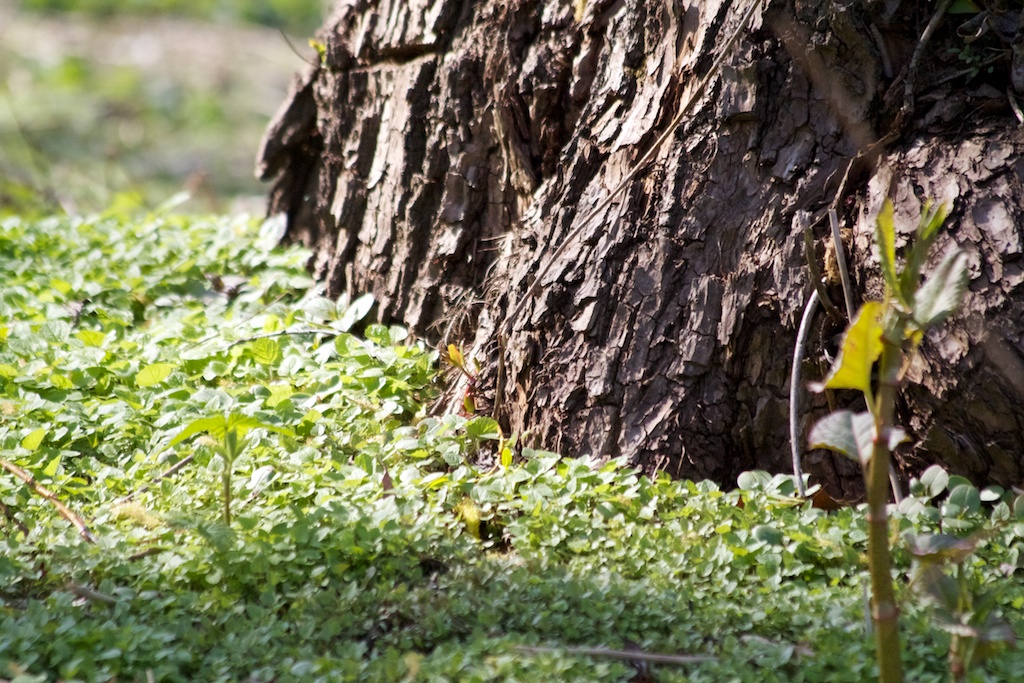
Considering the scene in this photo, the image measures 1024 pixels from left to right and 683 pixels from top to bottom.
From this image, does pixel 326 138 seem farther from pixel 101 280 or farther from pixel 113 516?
pixel 113 516

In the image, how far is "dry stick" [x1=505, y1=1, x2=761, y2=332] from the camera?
248cm

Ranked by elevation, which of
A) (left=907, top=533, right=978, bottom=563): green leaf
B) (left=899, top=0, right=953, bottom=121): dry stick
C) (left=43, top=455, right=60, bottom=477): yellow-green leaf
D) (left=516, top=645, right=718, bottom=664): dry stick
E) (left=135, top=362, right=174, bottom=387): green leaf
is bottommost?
(left=43, top=455, right=60, bottom=477): yellow-green leaf

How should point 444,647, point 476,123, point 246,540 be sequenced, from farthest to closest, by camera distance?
1. point 476,123
2. point 246,540
3. point 444,647

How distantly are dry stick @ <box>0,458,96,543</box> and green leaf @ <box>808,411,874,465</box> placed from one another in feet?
5.70

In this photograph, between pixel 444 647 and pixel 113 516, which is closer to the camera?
pixel 444 647

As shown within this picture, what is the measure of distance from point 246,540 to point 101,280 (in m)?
2.13

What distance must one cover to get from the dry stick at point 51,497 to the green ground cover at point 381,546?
24mm

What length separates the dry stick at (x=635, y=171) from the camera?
248 centimetres

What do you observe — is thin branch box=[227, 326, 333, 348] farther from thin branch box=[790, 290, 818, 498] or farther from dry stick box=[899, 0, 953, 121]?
dry stick box=[899, 0, 953, 121]

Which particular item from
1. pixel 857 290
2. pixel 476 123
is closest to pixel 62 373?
pixel 476 123

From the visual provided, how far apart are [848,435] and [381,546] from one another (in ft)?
3.61

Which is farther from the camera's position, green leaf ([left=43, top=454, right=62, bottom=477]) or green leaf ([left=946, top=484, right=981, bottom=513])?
green leaf ([left=43, top=454, right=62, bottom=477])

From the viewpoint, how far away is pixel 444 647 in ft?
6.13

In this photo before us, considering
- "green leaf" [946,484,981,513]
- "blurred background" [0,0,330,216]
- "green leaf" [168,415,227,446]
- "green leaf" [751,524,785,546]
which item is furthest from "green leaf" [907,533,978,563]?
"blurred background" [0,0,330,216]
